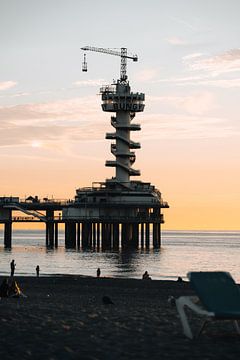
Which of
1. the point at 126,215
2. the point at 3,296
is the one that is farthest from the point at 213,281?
the point at 126,215

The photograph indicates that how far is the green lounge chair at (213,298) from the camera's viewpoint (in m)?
11.3

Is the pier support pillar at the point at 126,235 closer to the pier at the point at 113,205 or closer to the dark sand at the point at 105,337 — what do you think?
the pier at the point at 113,205

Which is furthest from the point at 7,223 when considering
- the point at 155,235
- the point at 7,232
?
the point at 155,235

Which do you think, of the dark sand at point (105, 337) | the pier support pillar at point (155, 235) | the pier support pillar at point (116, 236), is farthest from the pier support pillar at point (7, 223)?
the dark sand at point (105, 337)

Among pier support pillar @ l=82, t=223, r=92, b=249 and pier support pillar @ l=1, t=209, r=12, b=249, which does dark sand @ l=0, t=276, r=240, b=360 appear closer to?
pier support pillar @ l=82, t=223, r=92, b=249

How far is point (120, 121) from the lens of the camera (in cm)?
10650

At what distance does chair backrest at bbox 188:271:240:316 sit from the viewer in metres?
11.4

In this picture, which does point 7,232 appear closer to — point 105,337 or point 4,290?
point 4,290

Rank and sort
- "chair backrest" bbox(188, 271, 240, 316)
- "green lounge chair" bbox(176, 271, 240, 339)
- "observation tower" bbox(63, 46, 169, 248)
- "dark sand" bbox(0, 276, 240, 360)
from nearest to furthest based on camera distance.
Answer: "dark sand" bbox(0, 276, 240, 360) → "green lounge chair" bbox(176, 271, 240, 339) → "chair backrest" bbox(188, 271, 240, 316) → "observation tower" bbox(63, 46, 169, 248)

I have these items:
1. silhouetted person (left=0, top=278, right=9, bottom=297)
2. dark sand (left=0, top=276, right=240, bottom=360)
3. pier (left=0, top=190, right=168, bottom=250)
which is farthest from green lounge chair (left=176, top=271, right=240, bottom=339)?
pier (left=0, top=190, right=168, bottom=250)

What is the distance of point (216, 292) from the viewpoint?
1167cm

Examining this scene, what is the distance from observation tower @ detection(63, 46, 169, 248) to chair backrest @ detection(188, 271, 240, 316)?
9049 centimetres

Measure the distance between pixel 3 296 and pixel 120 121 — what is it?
85.7 m

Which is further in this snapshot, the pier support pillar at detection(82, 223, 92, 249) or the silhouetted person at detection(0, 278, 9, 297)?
the pier support pillar at detection(82, 223, 92, 249)
